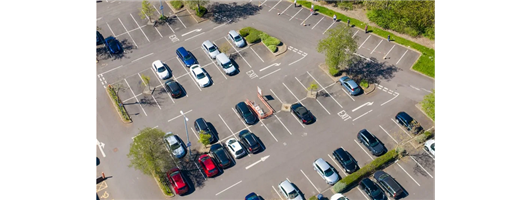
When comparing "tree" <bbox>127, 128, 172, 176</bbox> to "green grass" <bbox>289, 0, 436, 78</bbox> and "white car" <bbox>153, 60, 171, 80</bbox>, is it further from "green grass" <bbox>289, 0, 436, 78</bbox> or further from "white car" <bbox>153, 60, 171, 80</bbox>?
"green grass" <bbox>289, 0, 436, 78</bbox>

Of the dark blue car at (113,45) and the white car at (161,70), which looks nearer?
the white car at (161,70)

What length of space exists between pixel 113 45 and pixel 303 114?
32.4m

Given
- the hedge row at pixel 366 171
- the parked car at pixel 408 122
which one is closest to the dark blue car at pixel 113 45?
the hedge row at pixel 366 171

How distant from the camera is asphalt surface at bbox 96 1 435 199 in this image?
52.5 m

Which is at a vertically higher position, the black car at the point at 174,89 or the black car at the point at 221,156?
the black car at the point at 174,89

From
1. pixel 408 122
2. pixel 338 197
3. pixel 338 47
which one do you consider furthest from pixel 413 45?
pixel 338 197

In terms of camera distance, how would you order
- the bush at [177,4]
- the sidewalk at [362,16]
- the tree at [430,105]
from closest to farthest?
the tree at [430,105] → the sidewalk at [362,16] → the bush at [177,4]

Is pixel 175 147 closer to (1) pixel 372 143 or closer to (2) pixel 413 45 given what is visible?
(1) pixel 372 143

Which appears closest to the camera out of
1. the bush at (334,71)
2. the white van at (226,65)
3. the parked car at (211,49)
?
the bush at (334,71)

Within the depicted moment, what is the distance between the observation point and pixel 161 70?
6525cm

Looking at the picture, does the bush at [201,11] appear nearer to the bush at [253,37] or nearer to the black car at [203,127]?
the bush at [253,37]

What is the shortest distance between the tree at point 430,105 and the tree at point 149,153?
32691 millimetres

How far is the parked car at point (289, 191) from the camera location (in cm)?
4958

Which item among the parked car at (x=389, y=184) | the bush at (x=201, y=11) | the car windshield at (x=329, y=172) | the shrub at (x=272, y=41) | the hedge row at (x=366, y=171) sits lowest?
the parked car at (x=389, y=184)
